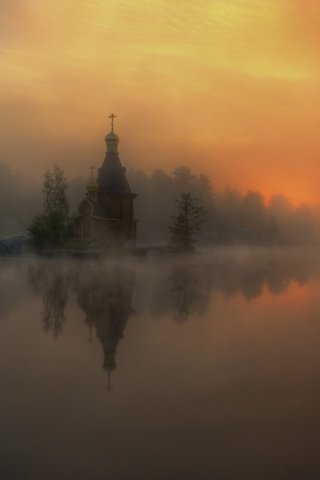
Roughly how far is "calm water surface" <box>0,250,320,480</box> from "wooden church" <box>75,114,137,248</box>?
32051 millimetres

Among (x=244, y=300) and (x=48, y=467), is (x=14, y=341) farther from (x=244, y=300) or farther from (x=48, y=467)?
(x=244, y=300)

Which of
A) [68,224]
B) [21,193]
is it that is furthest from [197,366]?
[21,193]

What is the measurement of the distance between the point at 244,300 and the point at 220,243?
7581 centimetres

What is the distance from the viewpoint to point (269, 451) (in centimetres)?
712

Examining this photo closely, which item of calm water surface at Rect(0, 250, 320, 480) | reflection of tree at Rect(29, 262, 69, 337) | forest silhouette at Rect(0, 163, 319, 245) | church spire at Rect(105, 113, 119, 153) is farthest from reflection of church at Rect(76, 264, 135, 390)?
forest silhouette at Rect(0, 163, 319, 245)

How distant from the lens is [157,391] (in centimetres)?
949

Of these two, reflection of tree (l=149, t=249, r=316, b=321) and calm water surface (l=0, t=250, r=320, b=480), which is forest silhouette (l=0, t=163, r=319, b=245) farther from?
calm water surface (l=0, t=250, r=320, b=480)

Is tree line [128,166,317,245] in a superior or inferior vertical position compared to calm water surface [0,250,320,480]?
superior

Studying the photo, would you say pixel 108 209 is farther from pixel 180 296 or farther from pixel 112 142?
pixel 180 296

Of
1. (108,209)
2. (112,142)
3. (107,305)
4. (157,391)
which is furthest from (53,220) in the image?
(157,391)

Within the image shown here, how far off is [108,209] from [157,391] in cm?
4370

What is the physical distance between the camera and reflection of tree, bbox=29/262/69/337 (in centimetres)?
1569

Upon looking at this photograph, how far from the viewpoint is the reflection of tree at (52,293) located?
51.5 ft

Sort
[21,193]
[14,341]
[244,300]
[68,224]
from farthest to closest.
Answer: [21,193] < [68,224] < [244,300] < [14,341]
